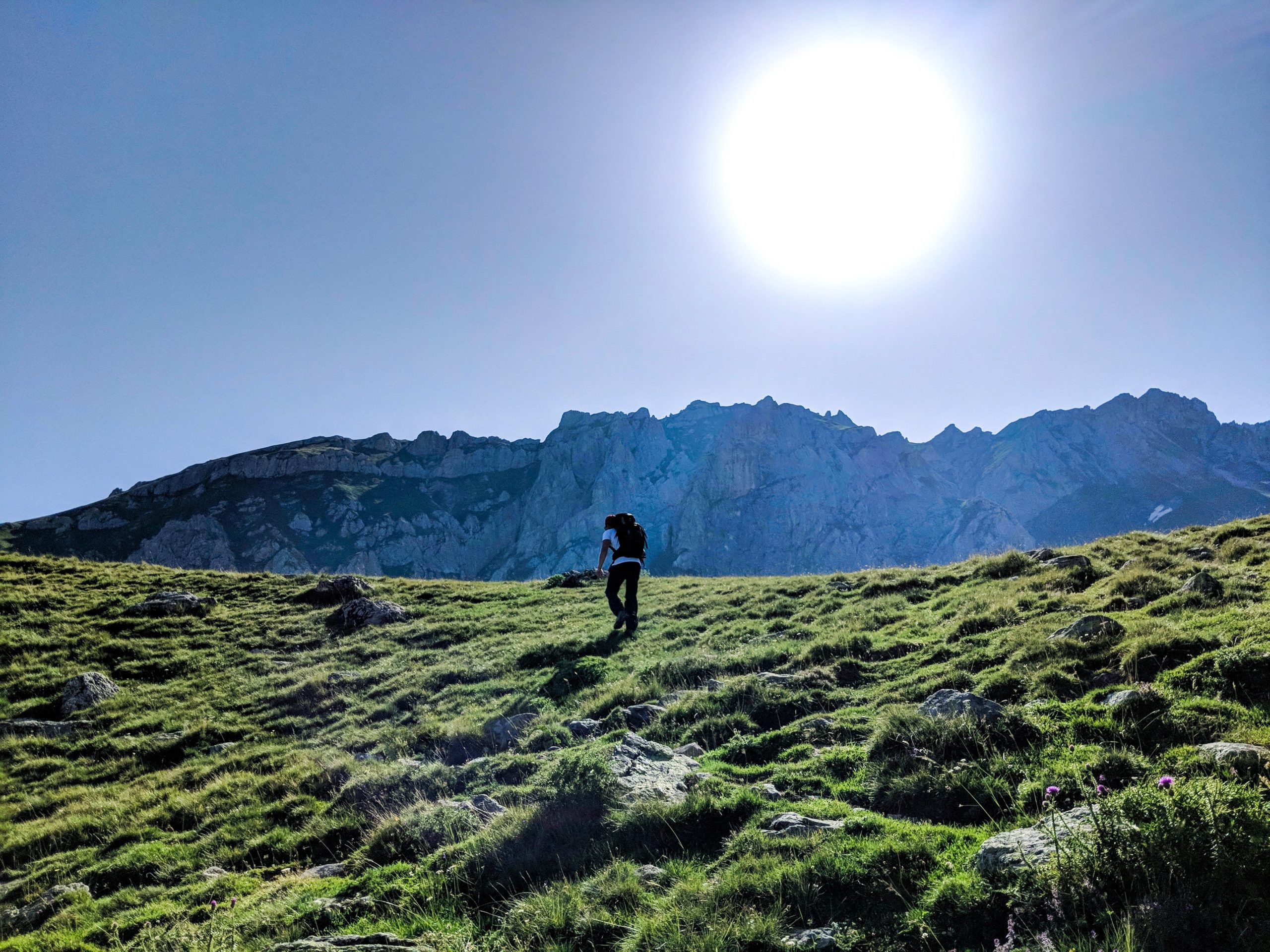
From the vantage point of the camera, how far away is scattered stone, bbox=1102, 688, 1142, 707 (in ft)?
22.7

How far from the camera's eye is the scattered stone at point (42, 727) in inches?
588

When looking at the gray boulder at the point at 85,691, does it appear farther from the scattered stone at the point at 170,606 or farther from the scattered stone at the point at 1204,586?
the scattered stone at the point at 1204,586

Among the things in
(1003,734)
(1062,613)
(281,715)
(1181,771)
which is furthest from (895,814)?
(281,715)

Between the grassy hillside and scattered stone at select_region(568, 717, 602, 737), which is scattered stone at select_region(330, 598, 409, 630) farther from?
scattered stone at select_region(568, 717, 602, 737)

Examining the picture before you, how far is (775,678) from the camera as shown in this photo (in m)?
11.4

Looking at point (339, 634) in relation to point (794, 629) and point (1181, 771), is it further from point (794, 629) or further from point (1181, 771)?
point (1181, 771)

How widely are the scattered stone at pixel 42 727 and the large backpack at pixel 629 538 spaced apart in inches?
605

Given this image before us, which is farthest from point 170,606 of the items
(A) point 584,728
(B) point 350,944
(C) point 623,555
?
(B) point 350,944

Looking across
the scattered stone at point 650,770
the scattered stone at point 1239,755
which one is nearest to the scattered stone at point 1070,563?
the scattered stone at point 1239,755

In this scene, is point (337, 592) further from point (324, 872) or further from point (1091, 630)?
point (1091, 630)

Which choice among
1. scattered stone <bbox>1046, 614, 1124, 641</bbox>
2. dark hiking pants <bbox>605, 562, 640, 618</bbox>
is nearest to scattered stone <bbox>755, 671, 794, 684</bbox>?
scattered stone <bbox>1046, 614, 1124, 641</bbox>

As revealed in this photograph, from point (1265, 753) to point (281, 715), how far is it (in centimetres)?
1843

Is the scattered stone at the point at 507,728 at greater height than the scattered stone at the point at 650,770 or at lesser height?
lesser

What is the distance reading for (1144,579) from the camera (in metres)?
12.1
